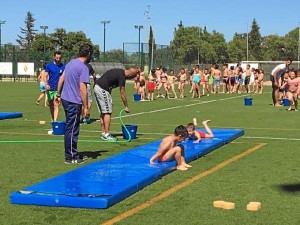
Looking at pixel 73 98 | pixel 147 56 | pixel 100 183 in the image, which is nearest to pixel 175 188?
pixel 100 183

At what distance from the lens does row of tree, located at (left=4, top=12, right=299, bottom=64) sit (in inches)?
4193

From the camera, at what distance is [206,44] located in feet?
421

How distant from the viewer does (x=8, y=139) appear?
12164mm

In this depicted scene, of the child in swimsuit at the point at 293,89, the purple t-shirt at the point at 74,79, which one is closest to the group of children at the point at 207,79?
the child in swimsuit at the point at 293,89

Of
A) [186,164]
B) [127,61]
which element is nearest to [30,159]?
[186,164]

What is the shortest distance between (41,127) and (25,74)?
5163cm

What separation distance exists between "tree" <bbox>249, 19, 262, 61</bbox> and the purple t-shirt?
130 m

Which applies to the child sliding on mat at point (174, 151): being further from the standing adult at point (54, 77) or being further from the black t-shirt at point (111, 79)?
the standing adult at point (54, 77)

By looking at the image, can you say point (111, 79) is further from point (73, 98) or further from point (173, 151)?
point (173, 151)

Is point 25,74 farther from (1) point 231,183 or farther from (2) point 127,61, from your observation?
(1) point 231,183

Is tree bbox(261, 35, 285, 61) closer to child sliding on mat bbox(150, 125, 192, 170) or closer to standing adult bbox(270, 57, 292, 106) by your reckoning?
standing adult bbox(270, 57, 292, 106)

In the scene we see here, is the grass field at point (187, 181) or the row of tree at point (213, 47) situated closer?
the grass field at point (187, 181)

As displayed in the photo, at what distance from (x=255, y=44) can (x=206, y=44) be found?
1966 centimetres

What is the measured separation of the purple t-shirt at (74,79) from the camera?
931 centimetres
